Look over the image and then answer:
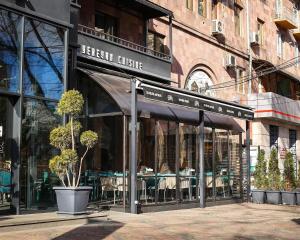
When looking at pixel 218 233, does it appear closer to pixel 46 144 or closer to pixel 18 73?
pixel 46 144

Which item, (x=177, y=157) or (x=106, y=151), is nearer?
(x=106, y=151)

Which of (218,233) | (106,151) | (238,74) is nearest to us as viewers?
(218,233)

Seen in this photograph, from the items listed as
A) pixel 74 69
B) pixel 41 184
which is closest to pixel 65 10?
pixel 74 69

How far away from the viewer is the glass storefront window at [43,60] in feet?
42.8

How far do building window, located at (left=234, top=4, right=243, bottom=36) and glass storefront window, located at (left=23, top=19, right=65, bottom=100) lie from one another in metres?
15.6

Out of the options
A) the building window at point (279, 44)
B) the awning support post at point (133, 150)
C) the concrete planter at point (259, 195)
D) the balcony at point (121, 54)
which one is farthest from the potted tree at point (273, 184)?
the building window at point (279, 44)

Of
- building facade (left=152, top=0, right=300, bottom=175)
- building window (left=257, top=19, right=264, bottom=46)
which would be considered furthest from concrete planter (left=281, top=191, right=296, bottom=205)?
building window (left=257, top=19, right=264, bottom=46)

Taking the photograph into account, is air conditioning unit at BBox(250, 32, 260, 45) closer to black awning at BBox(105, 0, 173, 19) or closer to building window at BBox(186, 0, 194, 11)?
building window at BBox(186, 0, 194, 11)

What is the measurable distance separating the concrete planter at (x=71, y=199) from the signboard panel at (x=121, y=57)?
4.99m

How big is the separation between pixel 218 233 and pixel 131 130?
4407 millimetres

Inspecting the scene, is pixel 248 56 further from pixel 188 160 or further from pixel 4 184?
pixel 4 184

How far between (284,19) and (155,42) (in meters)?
14.6

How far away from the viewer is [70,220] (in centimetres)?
1146

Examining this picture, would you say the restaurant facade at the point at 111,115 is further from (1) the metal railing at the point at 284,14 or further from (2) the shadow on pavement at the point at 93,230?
(1) the metal railing at the point at 284,14
